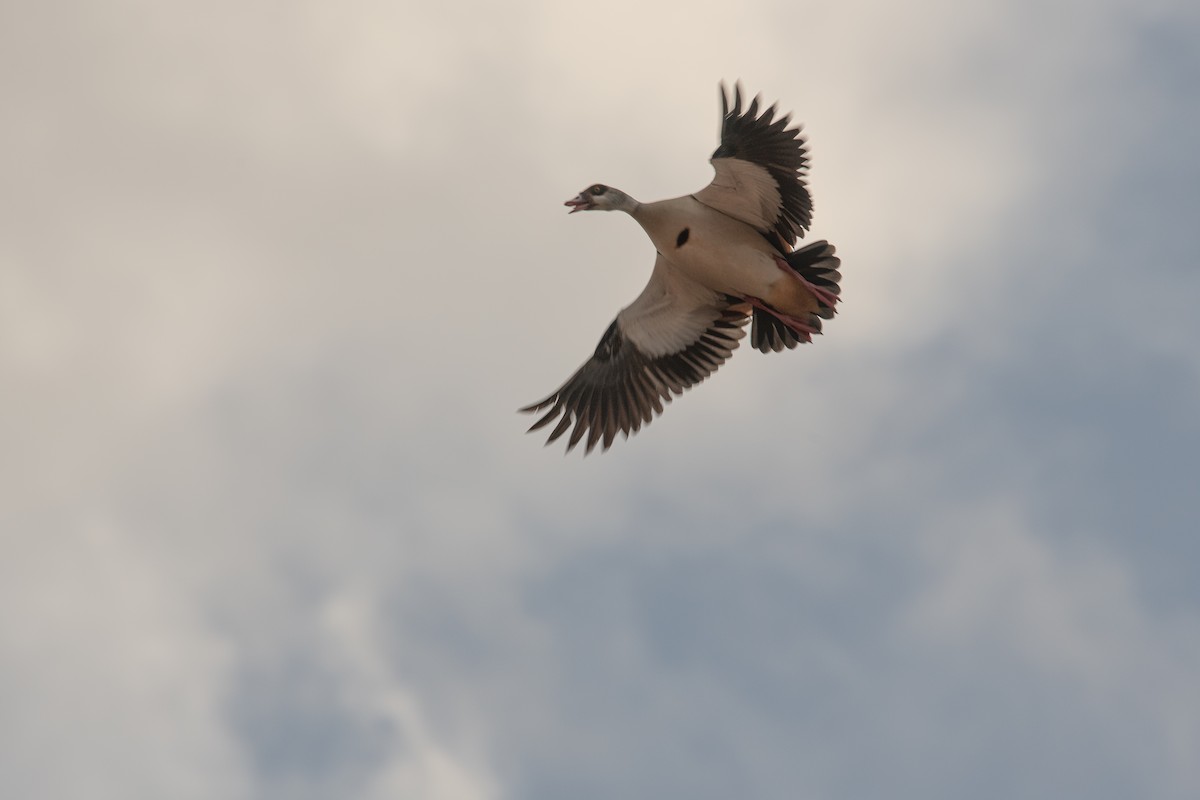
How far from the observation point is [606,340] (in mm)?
17531

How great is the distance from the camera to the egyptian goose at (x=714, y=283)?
15.9 m

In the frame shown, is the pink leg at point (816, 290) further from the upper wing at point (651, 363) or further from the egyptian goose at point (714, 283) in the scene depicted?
the upper wing at point (651, 363)

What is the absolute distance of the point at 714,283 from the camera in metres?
16.5

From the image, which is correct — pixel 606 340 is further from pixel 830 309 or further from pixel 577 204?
pixel 830 309

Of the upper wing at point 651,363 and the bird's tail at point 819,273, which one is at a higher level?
the bird's tail at point 819,273

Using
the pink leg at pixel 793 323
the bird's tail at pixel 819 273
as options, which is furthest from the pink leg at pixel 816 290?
the pink leg at pixel 793 323

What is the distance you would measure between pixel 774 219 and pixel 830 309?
109cm

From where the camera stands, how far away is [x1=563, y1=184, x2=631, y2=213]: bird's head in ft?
54.9

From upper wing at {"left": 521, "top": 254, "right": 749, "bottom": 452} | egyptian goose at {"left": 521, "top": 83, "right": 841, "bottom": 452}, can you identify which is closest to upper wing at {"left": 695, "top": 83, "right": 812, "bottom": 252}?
egyptian goose at {"left": 521, "top": 83, "right": 841, "bottom": 452}

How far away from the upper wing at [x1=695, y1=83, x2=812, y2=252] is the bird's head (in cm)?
90

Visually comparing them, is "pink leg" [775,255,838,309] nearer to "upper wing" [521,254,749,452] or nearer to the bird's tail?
the bird's tail

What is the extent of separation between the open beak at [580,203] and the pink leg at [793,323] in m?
2.01

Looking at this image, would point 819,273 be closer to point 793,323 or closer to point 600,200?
point 793,323

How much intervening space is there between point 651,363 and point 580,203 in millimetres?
1914
